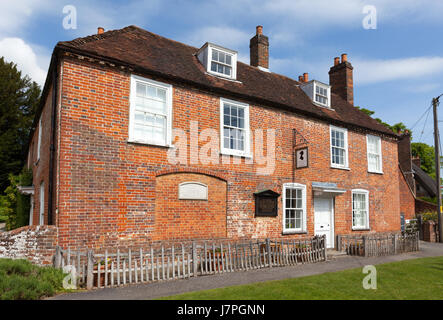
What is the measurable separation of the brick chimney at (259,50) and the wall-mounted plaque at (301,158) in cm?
621

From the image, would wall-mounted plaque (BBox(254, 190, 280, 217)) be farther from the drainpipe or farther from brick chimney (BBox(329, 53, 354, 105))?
brick chimney (BBox(329, 53, 354, 105))

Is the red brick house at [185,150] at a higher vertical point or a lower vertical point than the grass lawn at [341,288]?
higher

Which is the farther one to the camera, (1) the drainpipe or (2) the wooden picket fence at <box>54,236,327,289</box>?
(1) the drainpipe

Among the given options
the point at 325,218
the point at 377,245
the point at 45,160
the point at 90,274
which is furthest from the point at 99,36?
the point at 377,245

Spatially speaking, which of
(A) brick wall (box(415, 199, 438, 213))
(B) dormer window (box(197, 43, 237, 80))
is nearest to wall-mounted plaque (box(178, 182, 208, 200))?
(B) dormer window (box(197, 43, 237, 80))

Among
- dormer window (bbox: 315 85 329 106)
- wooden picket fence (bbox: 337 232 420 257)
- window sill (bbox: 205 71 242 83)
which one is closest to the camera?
window sill (bbox: 205 71 242 83)

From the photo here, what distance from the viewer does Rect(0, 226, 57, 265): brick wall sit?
8266mm

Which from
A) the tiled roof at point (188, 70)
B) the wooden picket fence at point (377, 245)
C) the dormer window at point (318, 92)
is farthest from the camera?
the dormer window at point (318, 92)

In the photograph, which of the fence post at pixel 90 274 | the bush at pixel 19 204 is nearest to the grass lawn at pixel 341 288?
the fence post at pixel 90 274

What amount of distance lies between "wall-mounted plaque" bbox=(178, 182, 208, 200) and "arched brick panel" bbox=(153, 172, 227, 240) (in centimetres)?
11

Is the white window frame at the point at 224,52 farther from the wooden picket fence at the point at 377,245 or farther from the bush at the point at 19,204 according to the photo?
the bush at the point at 19,204

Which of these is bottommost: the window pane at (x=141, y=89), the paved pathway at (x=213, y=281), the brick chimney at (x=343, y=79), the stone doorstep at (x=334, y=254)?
the stone doorstep at (x=334, y=254)

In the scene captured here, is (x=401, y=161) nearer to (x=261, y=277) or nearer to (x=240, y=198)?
(x=240, y=198)

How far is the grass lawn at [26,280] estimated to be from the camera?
6715mm
